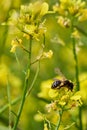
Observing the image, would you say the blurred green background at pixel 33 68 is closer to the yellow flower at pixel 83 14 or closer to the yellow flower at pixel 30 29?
the yellow flower at pixel 83 14

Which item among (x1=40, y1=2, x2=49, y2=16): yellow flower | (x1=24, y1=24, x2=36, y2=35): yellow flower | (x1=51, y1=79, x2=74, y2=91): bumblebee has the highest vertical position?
(x1=40, y1=2, x2=49, y2=16): yellow flower

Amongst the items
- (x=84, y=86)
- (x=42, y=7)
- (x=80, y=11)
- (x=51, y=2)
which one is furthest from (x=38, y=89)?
(x=42, y=7)

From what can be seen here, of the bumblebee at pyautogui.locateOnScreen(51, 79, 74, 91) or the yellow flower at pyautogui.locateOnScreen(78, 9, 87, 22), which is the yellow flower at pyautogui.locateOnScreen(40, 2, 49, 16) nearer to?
the bumblebee at pyautogui.locateOnScreen(51, 79, 74, 91)

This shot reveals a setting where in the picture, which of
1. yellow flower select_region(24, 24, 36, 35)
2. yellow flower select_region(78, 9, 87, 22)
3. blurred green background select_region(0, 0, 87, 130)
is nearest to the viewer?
yellow flower select_region(24, 24, 36, 35)

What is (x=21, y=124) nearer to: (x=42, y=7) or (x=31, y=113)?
(x=31, y=113)

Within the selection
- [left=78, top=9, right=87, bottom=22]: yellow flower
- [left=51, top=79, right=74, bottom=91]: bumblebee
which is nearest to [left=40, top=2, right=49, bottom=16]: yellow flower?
[left=51, top=79, right=74, bottom=91]: bumblebee

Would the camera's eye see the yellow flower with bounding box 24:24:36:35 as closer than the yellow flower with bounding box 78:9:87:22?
Yes

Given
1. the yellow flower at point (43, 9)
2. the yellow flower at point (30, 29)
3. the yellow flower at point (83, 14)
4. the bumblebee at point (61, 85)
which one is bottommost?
the bumblebee at point (61, 85)

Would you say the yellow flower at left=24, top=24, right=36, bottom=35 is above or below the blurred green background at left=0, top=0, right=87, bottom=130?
below

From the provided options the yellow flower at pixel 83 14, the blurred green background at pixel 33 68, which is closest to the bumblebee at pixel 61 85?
the yellow flower at pixel 83 14

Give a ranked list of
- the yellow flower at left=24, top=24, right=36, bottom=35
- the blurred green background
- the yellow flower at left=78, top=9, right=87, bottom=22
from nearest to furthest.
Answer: the yellow flower at left=24, top=24, right=36, bottom=35, the yellow flower at left=78, top=9, right=87, bottom=22, the blurred green background

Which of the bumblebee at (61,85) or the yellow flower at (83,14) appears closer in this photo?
the bumblebee at (61,85)
